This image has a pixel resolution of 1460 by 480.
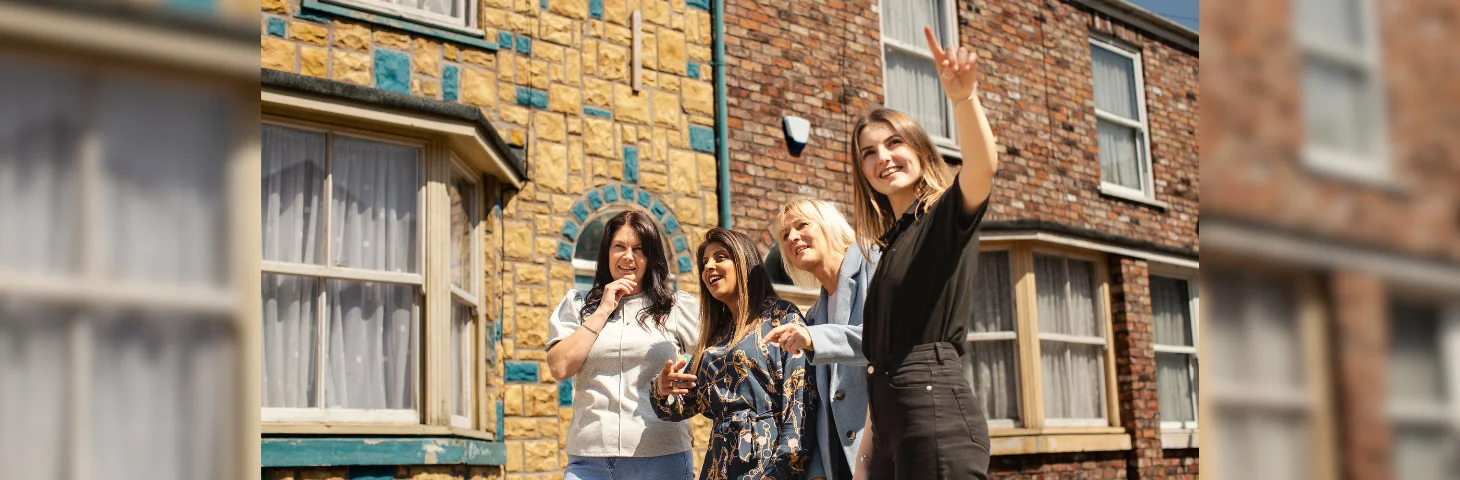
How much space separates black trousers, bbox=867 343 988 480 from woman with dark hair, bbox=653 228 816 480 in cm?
87

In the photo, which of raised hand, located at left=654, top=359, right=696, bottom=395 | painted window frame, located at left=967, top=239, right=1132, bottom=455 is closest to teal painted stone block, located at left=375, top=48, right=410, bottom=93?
raised hand, located at left=654, top=359, right=696, bottom=395

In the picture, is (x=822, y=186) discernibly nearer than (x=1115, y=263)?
Yes

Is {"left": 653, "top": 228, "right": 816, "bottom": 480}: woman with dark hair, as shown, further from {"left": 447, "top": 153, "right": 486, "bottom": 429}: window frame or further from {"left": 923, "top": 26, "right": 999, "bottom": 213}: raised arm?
{"left": 447, "top": 153, "right": 486, "bottom": 429}: window frame

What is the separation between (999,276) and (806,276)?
282 inches

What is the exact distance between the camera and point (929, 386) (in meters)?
2.53

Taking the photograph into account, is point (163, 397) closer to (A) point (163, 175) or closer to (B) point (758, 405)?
(A) point (163, 175)

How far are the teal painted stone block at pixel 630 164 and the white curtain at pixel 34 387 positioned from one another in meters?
7.10

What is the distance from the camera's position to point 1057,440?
33.3 feet

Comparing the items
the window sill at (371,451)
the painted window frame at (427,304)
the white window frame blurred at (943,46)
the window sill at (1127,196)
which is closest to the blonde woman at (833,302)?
the window sill at (371,451)

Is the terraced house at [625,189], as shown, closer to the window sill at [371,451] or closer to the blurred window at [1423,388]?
the window sill at [371,451]

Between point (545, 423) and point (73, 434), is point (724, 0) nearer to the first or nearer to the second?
point (545, 423)

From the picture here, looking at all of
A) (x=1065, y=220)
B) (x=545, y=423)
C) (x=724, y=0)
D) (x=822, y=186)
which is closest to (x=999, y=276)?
(x=1065, y=220)

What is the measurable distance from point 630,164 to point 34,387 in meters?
7.16

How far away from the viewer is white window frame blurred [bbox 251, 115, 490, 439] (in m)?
6.23
